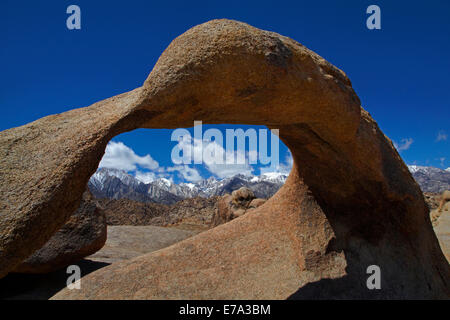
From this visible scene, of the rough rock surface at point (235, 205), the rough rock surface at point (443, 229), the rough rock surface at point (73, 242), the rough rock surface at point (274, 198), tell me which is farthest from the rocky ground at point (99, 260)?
the rough rock surface at point (443, 229)

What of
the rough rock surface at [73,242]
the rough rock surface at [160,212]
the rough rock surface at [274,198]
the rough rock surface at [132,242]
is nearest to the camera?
the rough rock surface at [274,198]

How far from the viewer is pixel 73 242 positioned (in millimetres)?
5031

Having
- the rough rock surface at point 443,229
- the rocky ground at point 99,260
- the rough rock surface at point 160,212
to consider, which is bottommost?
the rocky ground at point 99,260

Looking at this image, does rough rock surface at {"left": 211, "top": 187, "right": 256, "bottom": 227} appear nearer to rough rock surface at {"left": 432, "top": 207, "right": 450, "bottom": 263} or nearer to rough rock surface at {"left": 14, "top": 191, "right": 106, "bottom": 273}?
rough rock surface at {"left": 432, "top": 207, "right": 450, "bottom": 263}

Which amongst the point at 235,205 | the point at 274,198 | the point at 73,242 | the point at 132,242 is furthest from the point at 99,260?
the point at 235,205

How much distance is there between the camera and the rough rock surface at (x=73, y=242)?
4863 millimetres

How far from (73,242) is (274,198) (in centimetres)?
331

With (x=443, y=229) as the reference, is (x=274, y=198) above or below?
below

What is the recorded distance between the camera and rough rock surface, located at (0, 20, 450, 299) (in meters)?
2.30

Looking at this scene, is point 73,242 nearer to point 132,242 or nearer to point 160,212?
point 132,242

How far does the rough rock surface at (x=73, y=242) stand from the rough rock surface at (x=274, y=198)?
3.12 feet

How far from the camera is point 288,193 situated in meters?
4.90

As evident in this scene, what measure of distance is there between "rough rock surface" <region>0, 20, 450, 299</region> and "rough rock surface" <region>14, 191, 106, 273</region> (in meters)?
0.95

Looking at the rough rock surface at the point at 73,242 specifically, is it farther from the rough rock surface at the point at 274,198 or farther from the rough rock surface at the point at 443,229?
the rough rock surface at the point at 443,229
